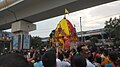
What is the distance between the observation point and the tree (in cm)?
3186

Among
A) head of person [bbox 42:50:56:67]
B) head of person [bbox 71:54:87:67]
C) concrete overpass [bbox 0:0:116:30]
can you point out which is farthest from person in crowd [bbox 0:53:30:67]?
concrete overpass [bbox 0:0:116:30]

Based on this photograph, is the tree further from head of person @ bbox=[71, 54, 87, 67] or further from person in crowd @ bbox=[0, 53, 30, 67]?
person in crowd @ bbox=[0, 53, 30, 67]

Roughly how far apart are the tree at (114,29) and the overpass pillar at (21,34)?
616 inches

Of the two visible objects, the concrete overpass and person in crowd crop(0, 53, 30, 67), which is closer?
person in crowd crop(0, 53, 30, 67)

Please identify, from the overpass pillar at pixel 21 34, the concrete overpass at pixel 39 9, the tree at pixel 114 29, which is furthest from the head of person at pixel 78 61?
the tree at pixel 114 29

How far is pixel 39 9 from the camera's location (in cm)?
1530

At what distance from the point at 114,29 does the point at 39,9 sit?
65.1ft

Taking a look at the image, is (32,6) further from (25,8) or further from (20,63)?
(20,63)

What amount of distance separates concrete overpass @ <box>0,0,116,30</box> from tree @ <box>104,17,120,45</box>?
1622 cm

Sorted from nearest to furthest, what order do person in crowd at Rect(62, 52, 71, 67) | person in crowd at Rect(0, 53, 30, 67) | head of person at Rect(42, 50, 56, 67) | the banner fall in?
person in crowd at Rect(0, 53, 30, 67) → head of person at Rect(42, 50, 56, 67) → person in crowd at Rect(62, 52, 71, 67) → the banner

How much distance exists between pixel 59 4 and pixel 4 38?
15.6 metres

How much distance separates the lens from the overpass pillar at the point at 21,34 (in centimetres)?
1678

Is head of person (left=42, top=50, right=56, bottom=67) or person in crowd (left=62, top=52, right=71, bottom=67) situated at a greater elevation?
head of person (left=42, top=50, right=56, bottom=67)

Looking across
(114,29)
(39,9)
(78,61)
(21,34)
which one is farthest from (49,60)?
(114,29)
